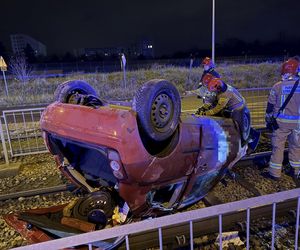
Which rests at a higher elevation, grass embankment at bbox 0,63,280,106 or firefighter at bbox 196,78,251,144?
firefighter at bbox 196,78,251,144

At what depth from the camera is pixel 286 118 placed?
Answer: 505cm

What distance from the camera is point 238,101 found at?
452 centimetres

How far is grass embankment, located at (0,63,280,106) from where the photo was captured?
1893cm

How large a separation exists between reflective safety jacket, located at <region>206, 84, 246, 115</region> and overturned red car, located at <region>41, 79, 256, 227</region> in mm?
445

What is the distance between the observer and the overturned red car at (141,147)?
2695 mm

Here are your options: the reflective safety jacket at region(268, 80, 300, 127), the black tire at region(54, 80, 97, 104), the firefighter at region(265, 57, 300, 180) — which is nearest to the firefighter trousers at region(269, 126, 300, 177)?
the firefighter at region(265, 57, 300, 180)

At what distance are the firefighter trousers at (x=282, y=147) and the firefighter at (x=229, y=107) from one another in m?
1.04

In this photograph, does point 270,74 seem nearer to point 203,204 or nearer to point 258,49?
point 203,204

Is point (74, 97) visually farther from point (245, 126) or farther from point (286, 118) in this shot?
point (286, 118)

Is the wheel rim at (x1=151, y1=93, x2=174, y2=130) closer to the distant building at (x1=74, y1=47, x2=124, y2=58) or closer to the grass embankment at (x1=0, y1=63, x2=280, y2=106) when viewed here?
the grass embankment at (x1=0, y1=63, x2=280, y2=106)

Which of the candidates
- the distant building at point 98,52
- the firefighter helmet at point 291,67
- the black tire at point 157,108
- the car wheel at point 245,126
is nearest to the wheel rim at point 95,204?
the black tire at point 157,108

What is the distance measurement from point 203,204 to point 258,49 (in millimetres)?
64905

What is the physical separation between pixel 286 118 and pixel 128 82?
19736 mm

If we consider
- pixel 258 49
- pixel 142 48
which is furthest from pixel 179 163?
pixel 258 49
